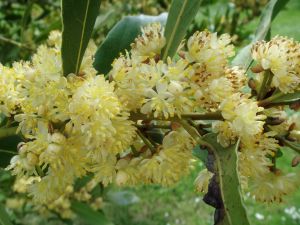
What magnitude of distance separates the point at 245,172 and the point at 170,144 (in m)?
0.14

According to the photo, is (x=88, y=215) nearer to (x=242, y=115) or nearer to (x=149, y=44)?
(x=149, y=44)

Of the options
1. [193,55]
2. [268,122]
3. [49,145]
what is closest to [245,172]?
[268,122]

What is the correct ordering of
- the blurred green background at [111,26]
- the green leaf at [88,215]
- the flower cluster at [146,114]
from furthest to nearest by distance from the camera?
the green leaf at [88,215] < the blurred green background at [111,26] < the flower cluster at [146,114]

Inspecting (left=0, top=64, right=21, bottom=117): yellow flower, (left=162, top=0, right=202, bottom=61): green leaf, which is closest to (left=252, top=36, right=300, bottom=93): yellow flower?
(left=162, top=0, right=202, bottom=61): green leaf

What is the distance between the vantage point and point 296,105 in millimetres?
1030

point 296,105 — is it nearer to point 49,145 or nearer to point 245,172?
point 245,172

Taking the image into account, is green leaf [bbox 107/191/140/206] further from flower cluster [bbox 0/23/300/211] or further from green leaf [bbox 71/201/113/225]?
flower cluster [bbox 0/23/300/211]

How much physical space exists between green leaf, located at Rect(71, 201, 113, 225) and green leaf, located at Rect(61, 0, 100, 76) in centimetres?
164

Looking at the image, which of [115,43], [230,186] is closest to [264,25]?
[115,43]

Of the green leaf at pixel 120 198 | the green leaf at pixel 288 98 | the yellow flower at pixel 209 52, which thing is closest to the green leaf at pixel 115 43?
the yellow flower at pixel 209 52

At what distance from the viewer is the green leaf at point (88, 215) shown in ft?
8.48

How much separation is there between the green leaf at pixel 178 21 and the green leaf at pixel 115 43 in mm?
204

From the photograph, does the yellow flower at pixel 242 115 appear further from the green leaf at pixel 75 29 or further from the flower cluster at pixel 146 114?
the green leaf at pixel 75 29

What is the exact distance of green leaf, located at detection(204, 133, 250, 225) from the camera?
836 mm
